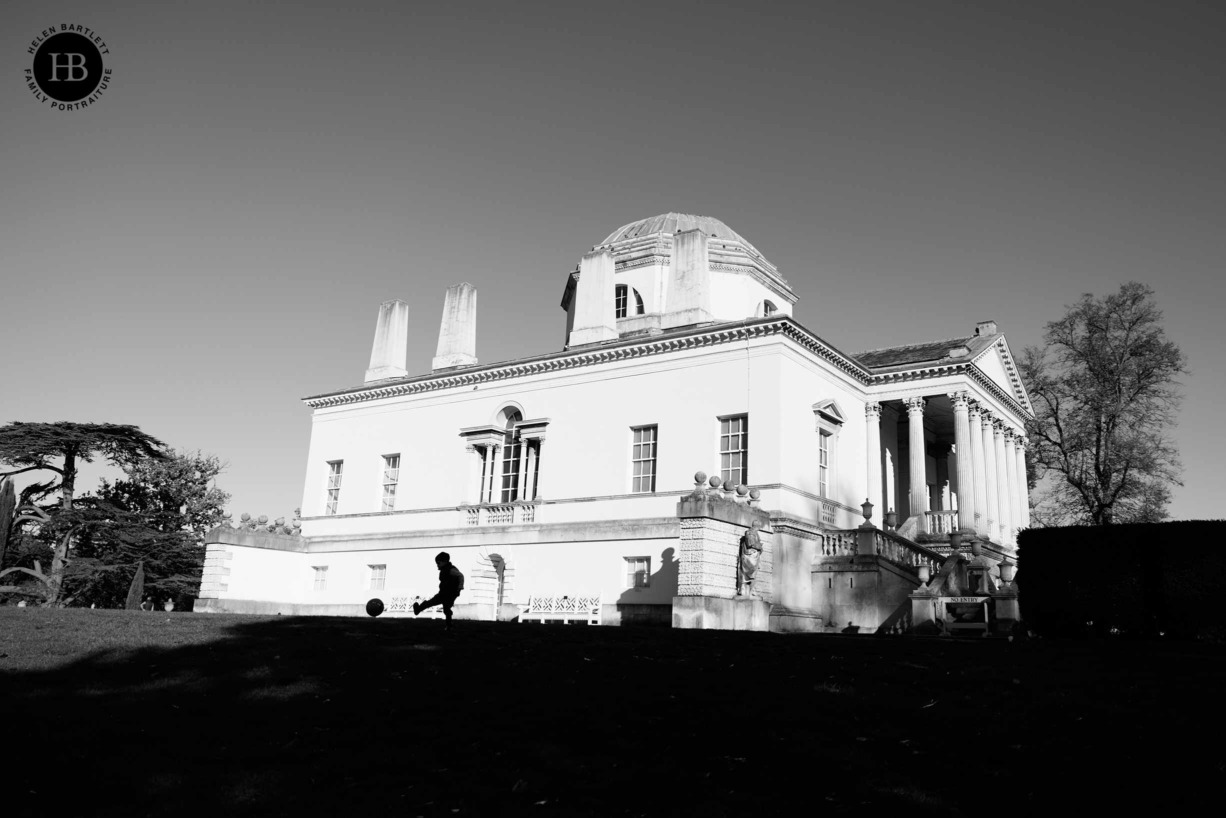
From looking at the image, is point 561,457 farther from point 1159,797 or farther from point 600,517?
point 1159,797

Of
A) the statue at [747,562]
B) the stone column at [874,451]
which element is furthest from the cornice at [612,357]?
the statue at [747,562]

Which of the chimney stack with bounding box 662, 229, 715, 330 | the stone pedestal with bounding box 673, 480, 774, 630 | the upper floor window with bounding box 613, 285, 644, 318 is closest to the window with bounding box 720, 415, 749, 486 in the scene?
the chimney stack with bounding box 662, 229, 715, 330

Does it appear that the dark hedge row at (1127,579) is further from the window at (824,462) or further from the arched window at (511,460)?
the arched window at (511,460)

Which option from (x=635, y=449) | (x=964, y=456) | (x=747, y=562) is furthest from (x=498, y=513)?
(x=964, y=456)

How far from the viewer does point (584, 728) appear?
30.6 ft

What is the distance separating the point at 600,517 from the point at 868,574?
28.8 feet

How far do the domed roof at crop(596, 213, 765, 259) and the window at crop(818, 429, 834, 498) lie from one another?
439 inches

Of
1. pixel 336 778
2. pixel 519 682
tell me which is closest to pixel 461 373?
pixel 519 682

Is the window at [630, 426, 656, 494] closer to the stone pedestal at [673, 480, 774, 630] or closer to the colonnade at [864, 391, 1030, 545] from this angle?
the stone pedestal at [673, 480, 774, 630]

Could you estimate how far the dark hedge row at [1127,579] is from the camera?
16844 millimetres

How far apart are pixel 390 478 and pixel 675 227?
1554 cm

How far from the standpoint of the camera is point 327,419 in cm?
4088

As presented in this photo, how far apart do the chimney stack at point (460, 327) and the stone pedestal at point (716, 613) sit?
17.7 meters

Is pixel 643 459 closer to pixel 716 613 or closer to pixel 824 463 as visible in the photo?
pixel 824 463
